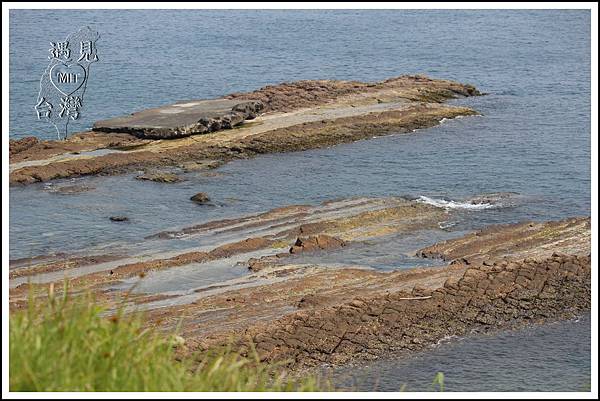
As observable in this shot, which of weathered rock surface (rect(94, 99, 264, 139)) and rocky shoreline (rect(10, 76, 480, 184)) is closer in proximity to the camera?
rocky shoreline (rect(10, 76, 480, 184))

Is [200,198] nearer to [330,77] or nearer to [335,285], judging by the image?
[335,285]

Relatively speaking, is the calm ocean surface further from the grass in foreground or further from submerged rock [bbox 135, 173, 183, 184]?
the grass in foreground

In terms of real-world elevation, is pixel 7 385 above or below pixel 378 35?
above

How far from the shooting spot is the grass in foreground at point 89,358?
10.2m

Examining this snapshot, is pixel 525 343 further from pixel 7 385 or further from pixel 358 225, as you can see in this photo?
pixel 7 385

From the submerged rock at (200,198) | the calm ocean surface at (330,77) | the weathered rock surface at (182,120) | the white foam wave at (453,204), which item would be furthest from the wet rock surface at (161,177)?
the white foam wave at (453,204)

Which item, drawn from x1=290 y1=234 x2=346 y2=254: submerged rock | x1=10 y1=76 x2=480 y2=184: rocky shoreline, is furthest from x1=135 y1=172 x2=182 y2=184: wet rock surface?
x1=290 y1=234 x2=346 y2=254: submerged rock

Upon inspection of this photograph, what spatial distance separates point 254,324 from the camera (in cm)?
3080

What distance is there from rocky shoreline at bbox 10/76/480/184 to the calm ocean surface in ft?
4.24

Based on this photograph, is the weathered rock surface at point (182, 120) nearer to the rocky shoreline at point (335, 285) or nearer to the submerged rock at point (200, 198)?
the submerged rock at point (200, 198)

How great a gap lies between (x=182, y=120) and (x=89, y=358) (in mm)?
47887

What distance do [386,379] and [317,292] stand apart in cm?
665

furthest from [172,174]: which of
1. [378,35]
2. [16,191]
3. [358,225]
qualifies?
[378,35]

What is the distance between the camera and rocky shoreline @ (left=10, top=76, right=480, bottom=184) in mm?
51656
